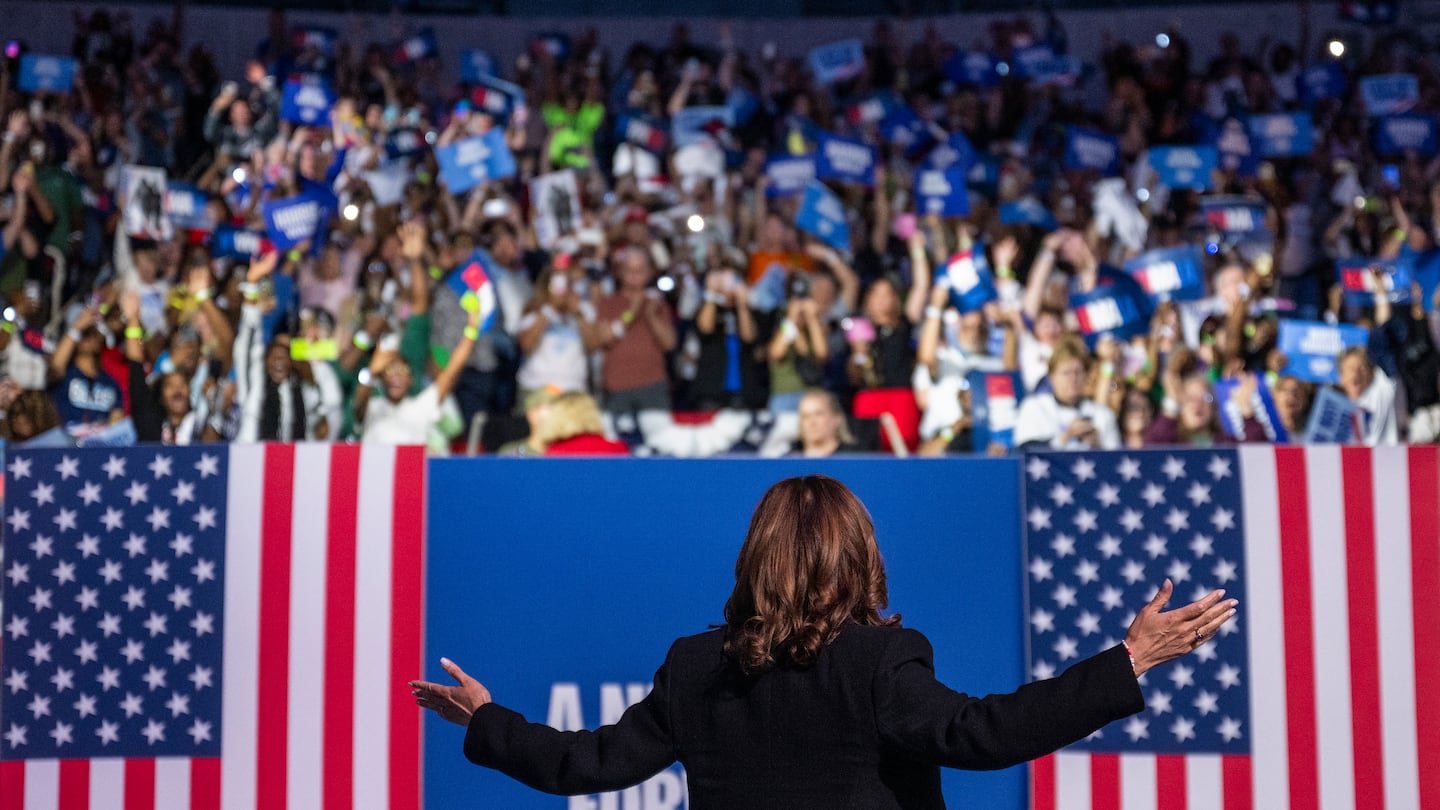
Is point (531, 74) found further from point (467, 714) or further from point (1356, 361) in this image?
point (467, 714)

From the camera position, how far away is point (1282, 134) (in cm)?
1188

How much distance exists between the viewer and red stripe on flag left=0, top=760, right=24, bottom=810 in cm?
450

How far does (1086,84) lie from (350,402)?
8668 millimetres

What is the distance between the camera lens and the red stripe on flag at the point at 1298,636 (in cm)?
437

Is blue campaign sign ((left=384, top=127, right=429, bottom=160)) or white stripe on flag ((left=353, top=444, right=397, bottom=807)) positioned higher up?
blue campaign sign ((left=384, top=127, right=429, bottom=160))

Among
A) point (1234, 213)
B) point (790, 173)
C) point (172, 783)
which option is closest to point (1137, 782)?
point (172, 783)

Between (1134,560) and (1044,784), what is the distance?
700 millimetres

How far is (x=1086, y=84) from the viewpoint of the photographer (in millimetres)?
14922

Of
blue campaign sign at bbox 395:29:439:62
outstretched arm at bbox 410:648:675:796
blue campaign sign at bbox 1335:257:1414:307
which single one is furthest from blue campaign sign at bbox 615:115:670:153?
outstretched arm at bbox 410:648:675:796

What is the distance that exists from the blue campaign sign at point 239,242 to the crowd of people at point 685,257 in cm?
2

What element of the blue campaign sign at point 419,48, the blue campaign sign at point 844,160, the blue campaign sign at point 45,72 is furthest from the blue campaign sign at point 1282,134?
the blue campaign sign at point 45,72

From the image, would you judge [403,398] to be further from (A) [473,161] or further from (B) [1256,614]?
(B) [1256,614]

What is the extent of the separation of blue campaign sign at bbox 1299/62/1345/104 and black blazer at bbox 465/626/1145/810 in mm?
11704

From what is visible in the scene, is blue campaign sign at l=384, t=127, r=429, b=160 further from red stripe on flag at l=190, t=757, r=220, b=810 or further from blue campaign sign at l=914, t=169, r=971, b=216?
red stripe on flag at l=190, t=757, r=220, b=810
